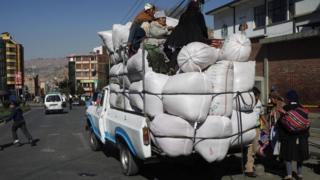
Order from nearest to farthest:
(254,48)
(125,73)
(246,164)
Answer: (246,164) → (125,73) → (254,48)

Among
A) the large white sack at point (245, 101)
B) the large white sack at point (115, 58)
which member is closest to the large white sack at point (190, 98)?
the large white sack at point (245, 101)

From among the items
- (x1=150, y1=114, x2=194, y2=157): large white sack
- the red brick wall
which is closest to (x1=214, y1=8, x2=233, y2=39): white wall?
the red brick wall

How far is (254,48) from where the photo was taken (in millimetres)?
25922

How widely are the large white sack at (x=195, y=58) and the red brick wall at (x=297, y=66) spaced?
13865mm

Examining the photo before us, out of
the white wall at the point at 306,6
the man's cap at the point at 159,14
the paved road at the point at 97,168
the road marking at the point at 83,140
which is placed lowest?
the road marking at the point at 83,140

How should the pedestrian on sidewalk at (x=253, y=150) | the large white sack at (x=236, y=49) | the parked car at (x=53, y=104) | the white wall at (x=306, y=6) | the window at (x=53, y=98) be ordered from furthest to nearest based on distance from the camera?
the window at (x=53, y=98), the parked car at (x=53, y=104), the white wall at (x=306, y=6), the pedestrian on sidewalk at (x=253, y=150), the large white sack at (x=236, y=49)

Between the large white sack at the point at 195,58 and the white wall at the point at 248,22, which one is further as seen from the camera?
the white wall at the point at 248,22

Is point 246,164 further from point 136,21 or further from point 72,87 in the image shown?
point 72,87

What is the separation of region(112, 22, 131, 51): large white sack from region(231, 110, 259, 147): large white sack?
3.61 meters

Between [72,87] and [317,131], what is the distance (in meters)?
122

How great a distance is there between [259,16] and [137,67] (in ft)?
86.9

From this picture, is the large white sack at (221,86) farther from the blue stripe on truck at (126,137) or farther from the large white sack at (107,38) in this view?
the large white sack at (107,38)

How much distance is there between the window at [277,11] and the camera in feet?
95.9

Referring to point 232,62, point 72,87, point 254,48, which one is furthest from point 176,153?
point 72,87
